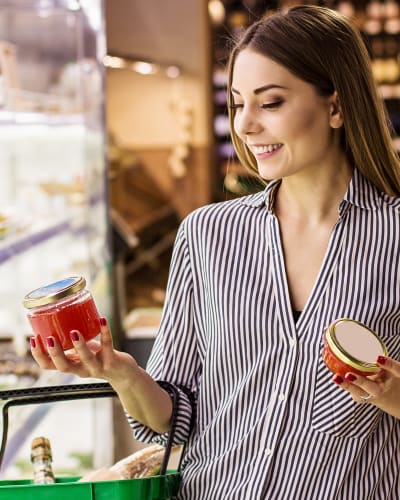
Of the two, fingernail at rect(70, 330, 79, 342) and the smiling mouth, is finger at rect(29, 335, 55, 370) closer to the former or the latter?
fingernail at rect(70, 330, 79, 342)

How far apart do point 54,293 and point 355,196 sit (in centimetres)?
56

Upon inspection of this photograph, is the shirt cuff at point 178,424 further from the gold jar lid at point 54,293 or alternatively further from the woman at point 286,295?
the gold jar lid at point 54,293

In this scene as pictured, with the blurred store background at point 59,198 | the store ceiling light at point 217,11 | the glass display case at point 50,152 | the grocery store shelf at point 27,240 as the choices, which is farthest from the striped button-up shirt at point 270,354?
the store ceiling light at point 217,11

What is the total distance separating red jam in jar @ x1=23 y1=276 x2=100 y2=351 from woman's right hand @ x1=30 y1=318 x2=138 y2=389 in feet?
0.06

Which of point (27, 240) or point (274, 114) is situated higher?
point (274, 114)

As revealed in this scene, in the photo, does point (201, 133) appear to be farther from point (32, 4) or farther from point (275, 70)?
point (275, 70)

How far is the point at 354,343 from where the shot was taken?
56.0 inches

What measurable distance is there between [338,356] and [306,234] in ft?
1.07

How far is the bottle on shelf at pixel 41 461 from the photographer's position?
1.66 meters

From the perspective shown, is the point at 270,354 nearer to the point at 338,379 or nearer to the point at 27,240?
the point at 338,379

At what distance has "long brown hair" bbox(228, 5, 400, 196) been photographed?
158 centimetres

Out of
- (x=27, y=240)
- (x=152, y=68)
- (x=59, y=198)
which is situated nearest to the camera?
(x=27, y=240)

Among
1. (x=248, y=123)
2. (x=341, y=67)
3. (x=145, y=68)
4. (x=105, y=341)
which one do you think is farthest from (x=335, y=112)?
(x=145, y=68)

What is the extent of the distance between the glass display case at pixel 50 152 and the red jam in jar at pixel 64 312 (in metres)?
1.88
